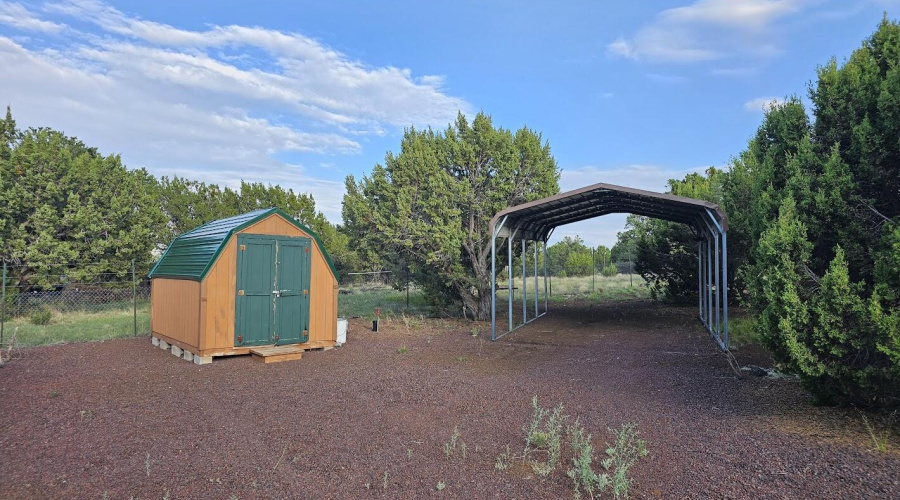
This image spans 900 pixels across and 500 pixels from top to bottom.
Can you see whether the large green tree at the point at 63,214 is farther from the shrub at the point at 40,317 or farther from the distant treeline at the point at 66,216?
the shrub at the point at 40,317

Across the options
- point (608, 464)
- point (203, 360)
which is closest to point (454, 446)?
point (608, 464)

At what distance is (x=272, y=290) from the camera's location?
9258 mm

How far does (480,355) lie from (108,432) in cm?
583

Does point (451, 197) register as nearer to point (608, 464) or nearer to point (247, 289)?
point (247, 289)

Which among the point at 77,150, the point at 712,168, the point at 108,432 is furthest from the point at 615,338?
the point at 77,150

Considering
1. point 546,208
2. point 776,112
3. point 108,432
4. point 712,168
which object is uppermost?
point 712,168

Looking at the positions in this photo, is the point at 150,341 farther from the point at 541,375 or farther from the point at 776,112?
the point at 776,112

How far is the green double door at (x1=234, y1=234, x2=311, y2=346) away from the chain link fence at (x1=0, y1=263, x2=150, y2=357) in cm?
393

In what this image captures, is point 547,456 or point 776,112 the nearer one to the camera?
point 547,456

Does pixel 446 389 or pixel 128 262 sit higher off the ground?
pixel 128 262

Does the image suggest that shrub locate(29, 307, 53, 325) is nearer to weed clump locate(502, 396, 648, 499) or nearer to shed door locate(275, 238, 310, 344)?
shed door locate(275, 238, 310, 344)

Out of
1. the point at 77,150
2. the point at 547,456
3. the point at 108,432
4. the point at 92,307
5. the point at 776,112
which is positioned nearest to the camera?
the point at 547,456

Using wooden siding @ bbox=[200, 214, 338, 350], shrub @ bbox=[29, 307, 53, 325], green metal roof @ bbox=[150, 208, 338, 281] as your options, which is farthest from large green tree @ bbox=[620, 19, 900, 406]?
shrub @ bbox=[29, 307, 53, 325]

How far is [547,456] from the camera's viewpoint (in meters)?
4.40
